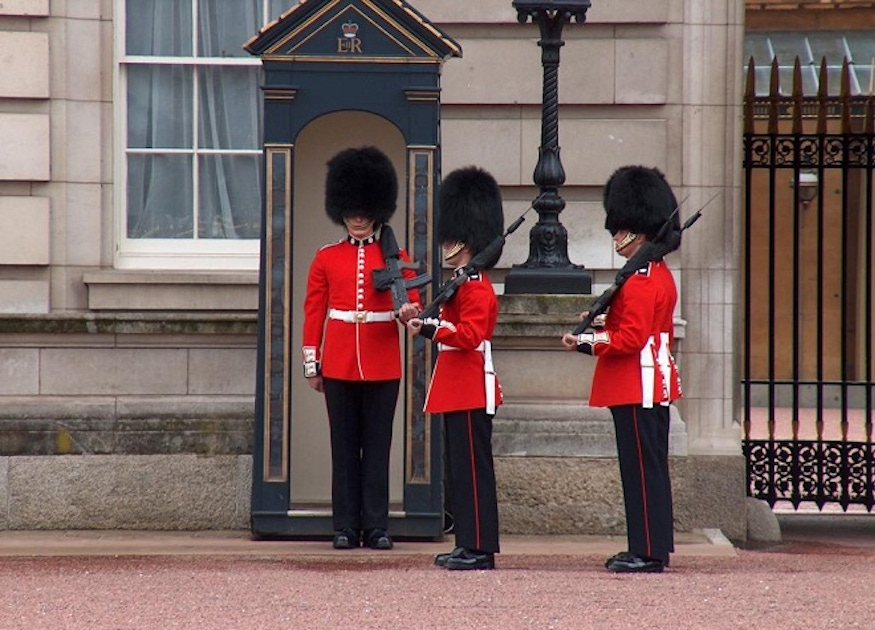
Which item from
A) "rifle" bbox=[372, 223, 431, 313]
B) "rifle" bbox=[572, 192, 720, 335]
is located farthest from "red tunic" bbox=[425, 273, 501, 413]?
"rifle" bbox=[572, 192, 720, 335]

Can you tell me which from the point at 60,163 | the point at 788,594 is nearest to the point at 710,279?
the point at 788,594

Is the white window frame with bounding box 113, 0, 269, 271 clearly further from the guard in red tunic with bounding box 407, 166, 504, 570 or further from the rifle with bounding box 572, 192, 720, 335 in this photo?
the rifle with bounding box 572, 192, 720, 335

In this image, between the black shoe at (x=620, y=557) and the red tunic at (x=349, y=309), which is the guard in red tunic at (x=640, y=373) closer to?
the black shoe at (x=620, y=557)

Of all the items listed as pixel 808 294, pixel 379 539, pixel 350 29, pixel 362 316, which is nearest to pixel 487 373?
pixel 362 316

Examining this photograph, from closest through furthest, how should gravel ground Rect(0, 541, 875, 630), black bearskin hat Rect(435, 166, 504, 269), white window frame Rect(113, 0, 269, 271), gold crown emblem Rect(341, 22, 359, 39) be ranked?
gravel ground Rect(0, 541, 875, 630)
black bearskin hat Rect(435, 166, 504, 269)
gold crown emblem Rect(341, 22, 359, 39)
white window frame Rect(113, 0, 269, 271)

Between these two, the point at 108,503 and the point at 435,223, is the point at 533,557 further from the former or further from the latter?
the point at 108,503

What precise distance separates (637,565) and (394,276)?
4.86 ft

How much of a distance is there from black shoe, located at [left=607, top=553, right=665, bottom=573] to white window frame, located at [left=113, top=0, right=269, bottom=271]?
253cm

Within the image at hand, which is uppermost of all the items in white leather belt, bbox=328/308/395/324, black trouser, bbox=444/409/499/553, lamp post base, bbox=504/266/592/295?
lamp post base, bbox=504/266/592/295

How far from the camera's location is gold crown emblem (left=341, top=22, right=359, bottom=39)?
7.70m

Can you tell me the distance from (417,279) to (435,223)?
36 cm

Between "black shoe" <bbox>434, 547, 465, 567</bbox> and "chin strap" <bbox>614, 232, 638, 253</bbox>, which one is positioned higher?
"chin strap" <bbox>614, 232, 638, 253</bbox>

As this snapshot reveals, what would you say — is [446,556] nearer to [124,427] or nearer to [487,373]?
[487,373]

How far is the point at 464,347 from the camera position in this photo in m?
7.04
